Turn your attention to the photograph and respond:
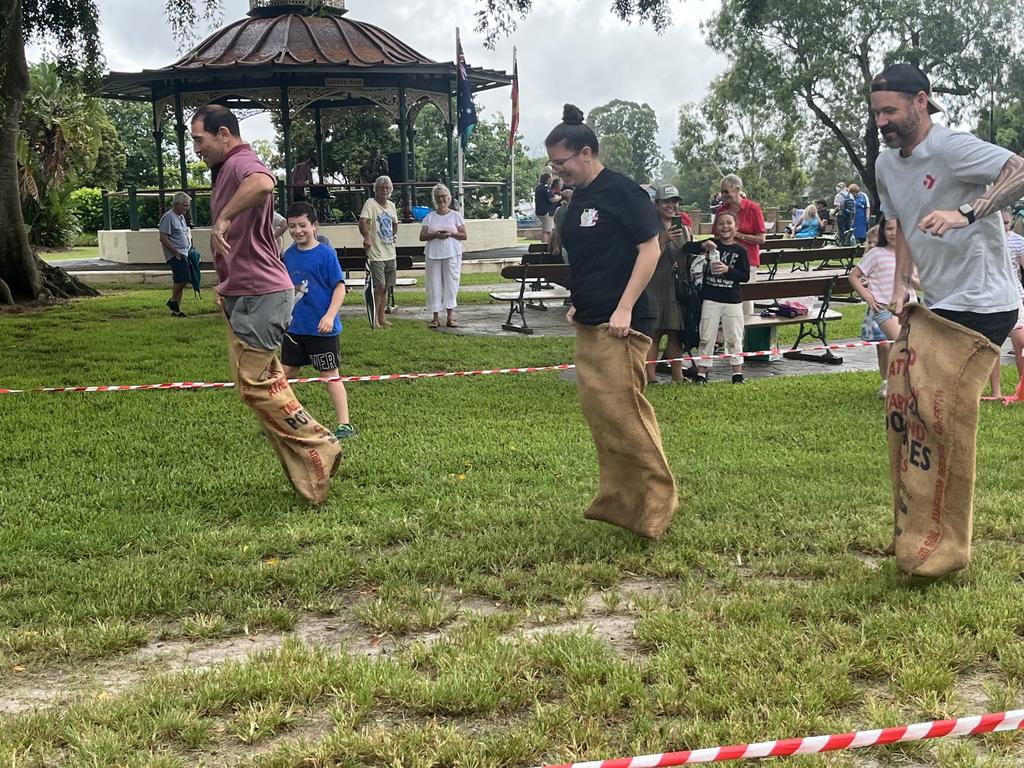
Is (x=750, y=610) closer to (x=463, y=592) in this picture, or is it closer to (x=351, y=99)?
(x=463, y=592)

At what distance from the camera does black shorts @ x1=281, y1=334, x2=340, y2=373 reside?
7.25m

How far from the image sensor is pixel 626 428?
484 centimetres

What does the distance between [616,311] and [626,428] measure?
0.54m

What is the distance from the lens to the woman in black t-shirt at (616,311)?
15.6ft

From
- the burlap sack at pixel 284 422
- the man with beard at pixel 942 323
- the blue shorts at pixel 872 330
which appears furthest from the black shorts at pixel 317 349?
the blue shorts at pixel 872 330

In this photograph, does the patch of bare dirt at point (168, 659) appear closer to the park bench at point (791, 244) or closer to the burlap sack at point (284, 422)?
the burlap sack at point (284, 422)

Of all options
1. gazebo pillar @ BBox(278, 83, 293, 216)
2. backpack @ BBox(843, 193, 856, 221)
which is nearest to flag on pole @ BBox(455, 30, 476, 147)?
gazebo pillar @ BBox(278, 83, 293, 216)

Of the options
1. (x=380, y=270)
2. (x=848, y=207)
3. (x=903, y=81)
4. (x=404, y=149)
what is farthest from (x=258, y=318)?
(x=848, y=207)

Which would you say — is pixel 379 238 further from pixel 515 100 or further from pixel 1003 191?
pixel 515 100

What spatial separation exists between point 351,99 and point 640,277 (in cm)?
2545

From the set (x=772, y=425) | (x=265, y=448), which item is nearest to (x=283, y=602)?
(x=265, y=448)

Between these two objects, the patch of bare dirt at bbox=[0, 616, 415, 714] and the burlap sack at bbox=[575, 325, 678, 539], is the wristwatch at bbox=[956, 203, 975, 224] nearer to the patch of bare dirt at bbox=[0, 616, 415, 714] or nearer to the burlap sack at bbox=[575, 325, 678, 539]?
the burlap sack at bbox=[575, 325, 678, 539]

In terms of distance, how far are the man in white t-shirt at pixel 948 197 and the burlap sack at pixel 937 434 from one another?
106mm

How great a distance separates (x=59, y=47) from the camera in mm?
16828
